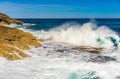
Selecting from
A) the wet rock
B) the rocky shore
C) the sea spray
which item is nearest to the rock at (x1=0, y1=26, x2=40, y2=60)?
the rocky shore

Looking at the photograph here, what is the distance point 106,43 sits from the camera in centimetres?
2355

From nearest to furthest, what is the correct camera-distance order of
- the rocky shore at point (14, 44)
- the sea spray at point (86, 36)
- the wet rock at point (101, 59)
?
1. the wet rock at point (101, 59)
2. the rocky shore at point (14, 44)
3. the sea spray at point (86, 36)

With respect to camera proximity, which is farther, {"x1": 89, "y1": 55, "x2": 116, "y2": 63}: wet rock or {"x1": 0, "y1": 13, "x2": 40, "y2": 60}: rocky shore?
{"x1": 0, "y1": 13, "x2": 40, "y2": 60}: rocky shore

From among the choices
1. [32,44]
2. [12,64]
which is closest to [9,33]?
[32,44]

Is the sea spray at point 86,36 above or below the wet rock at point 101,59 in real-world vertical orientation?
above

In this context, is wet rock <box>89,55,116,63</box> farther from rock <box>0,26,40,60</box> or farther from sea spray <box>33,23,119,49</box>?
sea spray <box>33,23,119,49</box>

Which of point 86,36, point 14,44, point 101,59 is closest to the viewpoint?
point 101,59

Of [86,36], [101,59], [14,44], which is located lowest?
[101,59]

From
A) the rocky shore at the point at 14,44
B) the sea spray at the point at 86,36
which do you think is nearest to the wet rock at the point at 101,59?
the rocky shore at the point at 14,44

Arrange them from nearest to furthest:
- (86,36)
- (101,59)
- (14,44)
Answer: (101,59)
(14,44)
(86,36)

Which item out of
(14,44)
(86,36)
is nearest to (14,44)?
(14,44)

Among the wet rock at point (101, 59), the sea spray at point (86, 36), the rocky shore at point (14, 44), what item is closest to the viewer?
the wet rock at point (101, 59)

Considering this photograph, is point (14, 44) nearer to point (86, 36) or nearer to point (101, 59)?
point (101, 59)

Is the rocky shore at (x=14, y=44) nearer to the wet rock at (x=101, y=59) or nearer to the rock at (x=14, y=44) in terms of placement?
the rock at (x=14, y=44)
